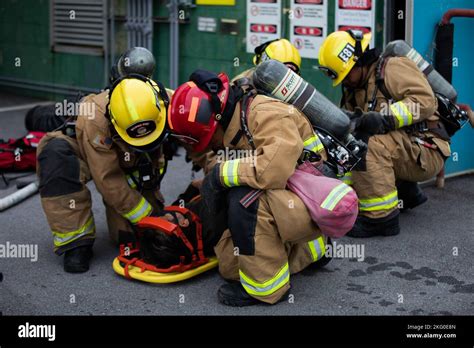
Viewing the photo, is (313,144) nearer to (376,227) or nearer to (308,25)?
(376,227)

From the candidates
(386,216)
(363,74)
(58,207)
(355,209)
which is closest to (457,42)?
(363,74)

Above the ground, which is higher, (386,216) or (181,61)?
(181,61)

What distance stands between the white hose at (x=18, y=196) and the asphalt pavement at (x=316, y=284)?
447mm

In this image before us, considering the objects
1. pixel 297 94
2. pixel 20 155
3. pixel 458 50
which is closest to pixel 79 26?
pixel 20 155

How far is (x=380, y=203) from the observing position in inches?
227

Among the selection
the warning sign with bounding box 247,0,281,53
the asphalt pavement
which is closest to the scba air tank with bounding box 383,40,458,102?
the asphalt pavement

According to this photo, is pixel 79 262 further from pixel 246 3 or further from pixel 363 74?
pixel 246 3

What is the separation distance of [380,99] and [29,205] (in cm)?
280

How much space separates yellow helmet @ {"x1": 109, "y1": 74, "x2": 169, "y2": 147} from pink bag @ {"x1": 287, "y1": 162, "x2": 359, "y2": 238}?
881 millimetres

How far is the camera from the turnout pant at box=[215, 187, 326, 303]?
4543 mm

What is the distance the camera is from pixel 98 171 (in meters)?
5.18

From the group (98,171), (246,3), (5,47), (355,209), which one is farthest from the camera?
(5,47)

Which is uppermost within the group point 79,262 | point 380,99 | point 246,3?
point 246,3

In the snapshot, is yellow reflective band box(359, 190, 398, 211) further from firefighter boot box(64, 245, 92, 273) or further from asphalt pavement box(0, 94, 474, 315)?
firefighter boot box(64, 245, 92, 273)
